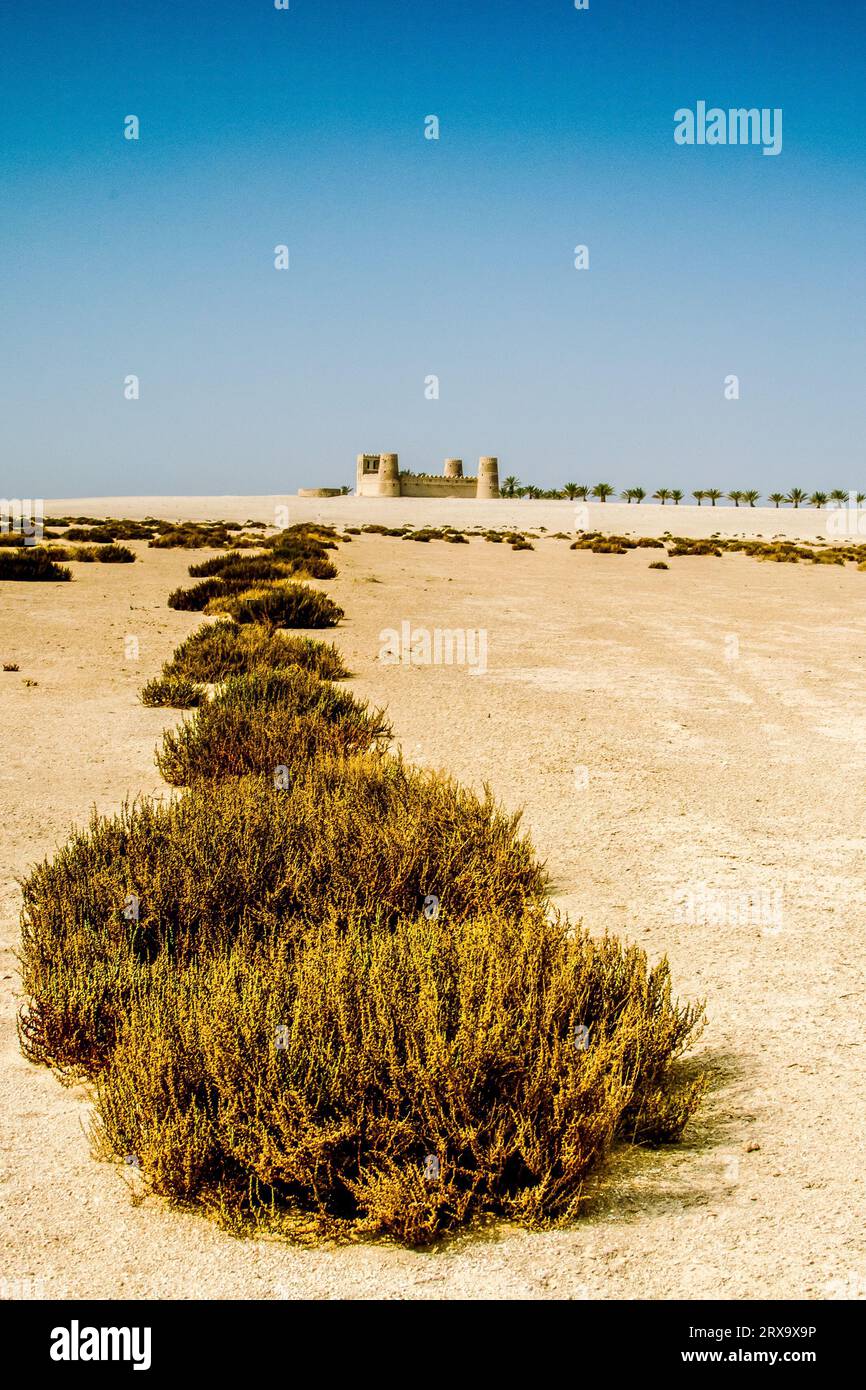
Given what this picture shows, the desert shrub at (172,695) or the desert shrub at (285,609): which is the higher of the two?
the desert shrub at (285,609)

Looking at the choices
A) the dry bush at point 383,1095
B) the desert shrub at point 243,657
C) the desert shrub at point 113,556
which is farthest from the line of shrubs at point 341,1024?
the desert shrub at point 113,556

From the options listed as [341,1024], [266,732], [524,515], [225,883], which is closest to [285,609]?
[266,732]

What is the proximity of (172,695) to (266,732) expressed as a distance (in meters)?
2.91

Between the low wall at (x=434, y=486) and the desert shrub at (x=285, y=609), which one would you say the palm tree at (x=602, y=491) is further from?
the desert shrub at (x=285, y=609)

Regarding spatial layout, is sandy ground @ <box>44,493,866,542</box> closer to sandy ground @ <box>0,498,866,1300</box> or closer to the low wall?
the low wall

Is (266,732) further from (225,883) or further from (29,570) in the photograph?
(29,570)

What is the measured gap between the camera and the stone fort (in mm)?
117438

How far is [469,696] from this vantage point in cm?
1062

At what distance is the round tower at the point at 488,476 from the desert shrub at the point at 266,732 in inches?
4488

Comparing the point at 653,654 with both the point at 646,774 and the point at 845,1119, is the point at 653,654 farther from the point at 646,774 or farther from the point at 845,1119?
the point at 845,1119

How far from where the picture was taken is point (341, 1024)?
288cm

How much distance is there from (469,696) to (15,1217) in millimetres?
8141

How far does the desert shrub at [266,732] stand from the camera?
22.8 ft
